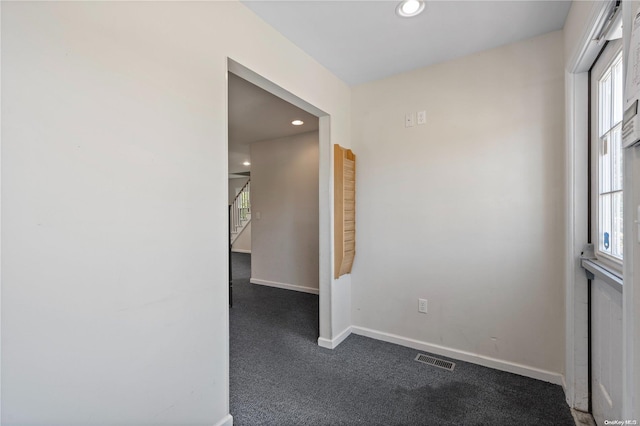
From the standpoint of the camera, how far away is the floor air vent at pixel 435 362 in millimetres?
2285

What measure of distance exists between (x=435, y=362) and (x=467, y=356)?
0.26m

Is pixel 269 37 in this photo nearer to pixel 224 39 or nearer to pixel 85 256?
pixel 224 39

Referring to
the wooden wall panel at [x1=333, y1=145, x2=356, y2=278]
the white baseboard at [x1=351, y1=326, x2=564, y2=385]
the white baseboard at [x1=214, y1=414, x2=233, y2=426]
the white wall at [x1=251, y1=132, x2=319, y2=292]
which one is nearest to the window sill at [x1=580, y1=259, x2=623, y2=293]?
the white baseboard at [x1=351, y1=326, x2=564, y2=385]

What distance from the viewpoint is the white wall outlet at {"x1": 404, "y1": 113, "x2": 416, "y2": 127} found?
258cm

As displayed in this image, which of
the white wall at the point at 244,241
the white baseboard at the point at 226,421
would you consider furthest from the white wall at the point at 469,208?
the white wall at the point at 244,241

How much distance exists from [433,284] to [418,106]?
1526 millimetres

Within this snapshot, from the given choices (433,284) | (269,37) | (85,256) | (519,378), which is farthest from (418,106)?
(85,256)

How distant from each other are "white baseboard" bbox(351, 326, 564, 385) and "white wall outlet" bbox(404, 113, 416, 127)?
6.18 ft

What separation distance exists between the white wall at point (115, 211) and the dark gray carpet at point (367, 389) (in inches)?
19.3

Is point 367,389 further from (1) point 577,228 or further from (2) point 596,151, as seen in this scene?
(2) point 596,151

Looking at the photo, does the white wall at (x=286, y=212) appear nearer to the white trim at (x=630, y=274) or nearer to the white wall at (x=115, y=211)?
the white wall at (x=115, y=211)

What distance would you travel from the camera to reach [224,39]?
164 cm

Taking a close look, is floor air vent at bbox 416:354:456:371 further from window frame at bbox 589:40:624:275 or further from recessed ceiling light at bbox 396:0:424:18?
recessed ceiling light at bbox 396:0:424:18

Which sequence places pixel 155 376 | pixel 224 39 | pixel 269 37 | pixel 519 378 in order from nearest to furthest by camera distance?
pixel 155 376 < pixel 224 39 < pixel 269 37 < pixel 519 378
